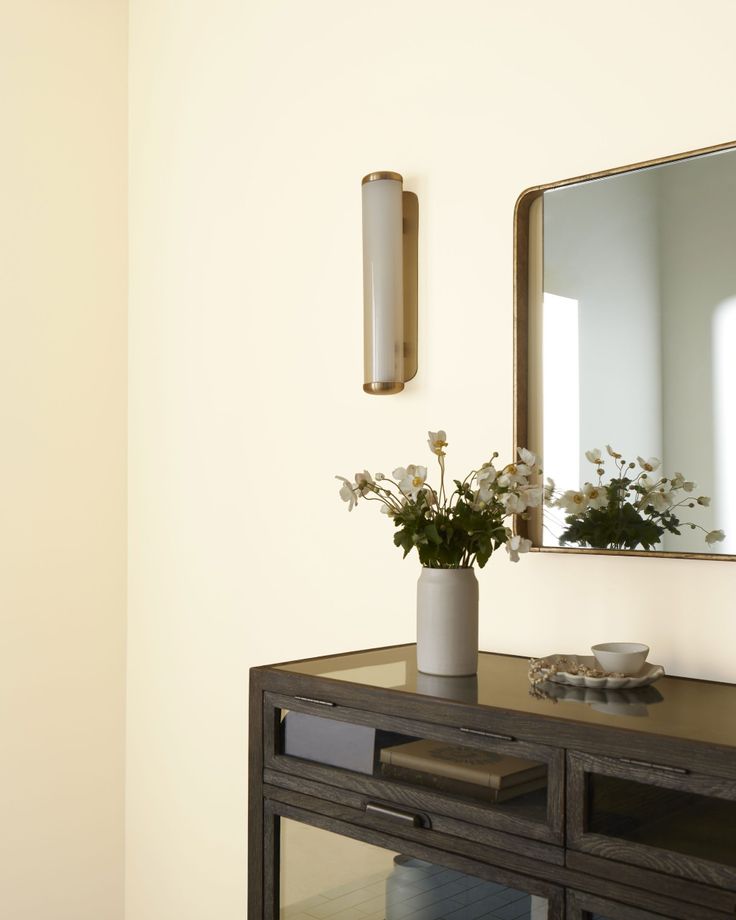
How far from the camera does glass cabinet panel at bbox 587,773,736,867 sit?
1200 mm

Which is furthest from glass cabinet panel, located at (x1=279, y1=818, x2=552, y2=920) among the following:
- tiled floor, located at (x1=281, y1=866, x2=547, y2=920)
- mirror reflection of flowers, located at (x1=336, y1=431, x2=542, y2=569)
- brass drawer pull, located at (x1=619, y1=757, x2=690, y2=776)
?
mirror reflection of flowers, located at (x1=336, y1=431, x2=542, y2=569)

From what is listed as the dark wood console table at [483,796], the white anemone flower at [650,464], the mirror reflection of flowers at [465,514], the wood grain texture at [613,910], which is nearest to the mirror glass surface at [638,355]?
the white anemone flower at [650,464]

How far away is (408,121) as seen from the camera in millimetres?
2193

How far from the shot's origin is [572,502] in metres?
1.86

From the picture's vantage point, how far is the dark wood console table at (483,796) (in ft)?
4.07

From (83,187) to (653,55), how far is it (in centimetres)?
171

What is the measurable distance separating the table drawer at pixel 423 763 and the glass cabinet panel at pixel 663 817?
0.20ft

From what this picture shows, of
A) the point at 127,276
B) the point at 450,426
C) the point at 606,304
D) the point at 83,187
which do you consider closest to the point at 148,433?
the point at 127,276

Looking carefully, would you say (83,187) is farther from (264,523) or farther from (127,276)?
(264,523)

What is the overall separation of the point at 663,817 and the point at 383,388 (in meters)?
1.13

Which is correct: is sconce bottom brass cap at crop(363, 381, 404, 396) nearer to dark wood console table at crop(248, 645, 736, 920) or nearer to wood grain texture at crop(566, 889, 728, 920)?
dark wood console table at crop(248, 645, 736, 920)

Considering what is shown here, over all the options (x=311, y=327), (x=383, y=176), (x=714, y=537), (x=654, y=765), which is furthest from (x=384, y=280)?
(x=654, y=765)

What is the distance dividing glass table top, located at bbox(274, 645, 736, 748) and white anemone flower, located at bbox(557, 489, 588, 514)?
29 centimetres

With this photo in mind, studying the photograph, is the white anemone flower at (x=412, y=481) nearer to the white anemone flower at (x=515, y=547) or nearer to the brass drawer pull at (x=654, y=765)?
the white anemone flower at (x=515, y=547)
